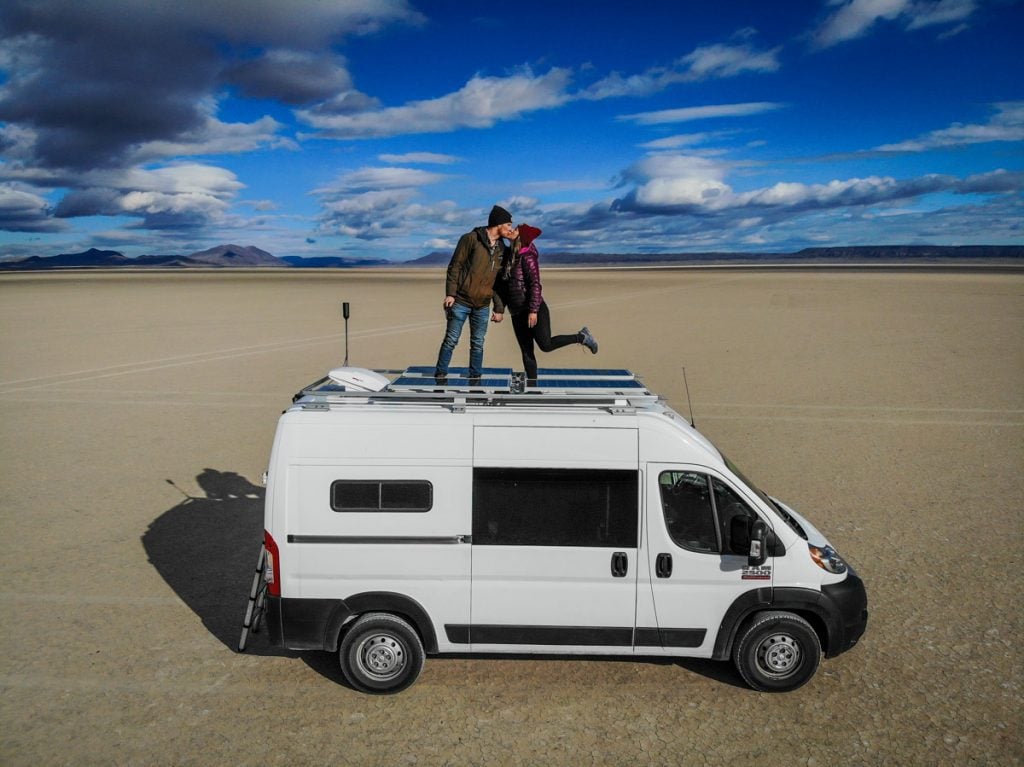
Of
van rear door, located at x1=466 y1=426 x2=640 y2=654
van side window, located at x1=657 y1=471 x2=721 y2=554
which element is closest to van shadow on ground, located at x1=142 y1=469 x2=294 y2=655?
van rear door, located at x1=466 y1=426 x2=640 y2=654

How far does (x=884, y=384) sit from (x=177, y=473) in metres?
13.9

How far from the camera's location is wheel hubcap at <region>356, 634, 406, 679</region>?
17.5ft

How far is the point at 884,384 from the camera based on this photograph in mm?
16984

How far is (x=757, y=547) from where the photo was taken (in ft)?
16.9

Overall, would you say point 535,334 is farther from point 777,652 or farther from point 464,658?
point 777,652

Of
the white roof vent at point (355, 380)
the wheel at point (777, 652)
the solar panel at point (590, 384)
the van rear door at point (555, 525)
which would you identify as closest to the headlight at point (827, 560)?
the wheel at point (777, 652)

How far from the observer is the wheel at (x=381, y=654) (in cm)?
530

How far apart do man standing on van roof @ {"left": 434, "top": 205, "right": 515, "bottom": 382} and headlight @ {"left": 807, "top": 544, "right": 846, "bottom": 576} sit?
4183 millimetres

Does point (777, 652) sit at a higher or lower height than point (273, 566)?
lower

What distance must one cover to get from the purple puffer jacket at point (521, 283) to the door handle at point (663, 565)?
4151mm

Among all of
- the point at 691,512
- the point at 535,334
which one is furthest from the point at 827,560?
the point at 535,334

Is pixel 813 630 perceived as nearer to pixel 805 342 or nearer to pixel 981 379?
pixel 981 379

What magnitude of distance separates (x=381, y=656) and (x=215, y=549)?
3.27 meters

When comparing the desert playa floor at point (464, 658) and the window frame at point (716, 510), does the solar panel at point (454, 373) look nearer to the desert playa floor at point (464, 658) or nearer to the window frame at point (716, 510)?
the window frame at point (716, 510)
